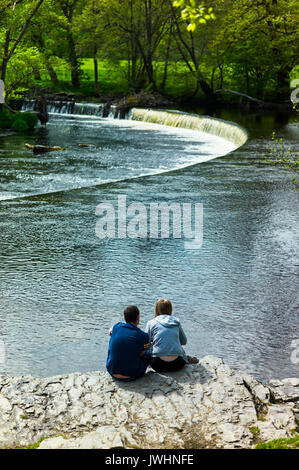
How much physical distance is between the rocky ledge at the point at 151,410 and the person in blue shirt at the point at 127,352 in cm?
12

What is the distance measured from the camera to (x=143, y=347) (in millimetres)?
7238

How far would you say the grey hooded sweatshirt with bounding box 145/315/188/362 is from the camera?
284 inches

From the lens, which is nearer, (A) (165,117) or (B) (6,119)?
(B) (6,119)

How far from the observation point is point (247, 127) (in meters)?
34.9

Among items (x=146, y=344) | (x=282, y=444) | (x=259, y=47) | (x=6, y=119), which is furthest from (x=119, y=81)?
(x=282, y=444)

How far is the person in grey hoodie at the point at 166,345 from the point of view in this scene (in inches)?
Answer: 284

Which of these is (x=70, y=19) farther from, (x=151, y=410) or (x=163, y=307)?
(x=151, y=410)

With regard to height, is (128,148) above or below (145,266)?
above

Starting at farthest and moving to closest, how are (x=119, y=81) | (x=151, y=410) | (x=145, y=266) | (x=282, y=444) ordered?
1. (x=119, y=81)
2. (x=145, y=266)
3. (x=151, y=410)
4. (x=282, y=444)

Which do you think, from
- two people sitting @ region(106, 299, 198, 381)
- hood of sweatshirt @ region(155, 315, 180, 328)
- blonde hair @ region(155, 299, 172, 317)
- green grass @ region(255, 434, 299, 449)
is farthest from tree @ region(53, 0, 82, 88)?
green grass @ region(255, 434, 299, 449)

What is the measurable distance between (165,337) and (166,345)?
110 millimetres

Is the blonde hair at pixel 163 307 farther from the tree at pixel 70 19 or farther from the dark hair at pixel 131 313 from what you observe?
the tree at pixel 70 19

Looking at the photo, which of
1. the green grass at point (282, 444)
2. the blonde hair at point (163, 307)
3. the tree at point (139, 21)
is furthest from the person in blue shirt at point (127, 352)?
the tree at point (139, 21)

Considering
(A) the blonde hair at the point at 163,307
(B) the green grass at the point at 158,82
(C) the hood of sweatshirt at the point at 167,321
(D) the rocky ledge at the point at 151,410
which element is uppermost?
(B) the green grass at the point at 158,82
